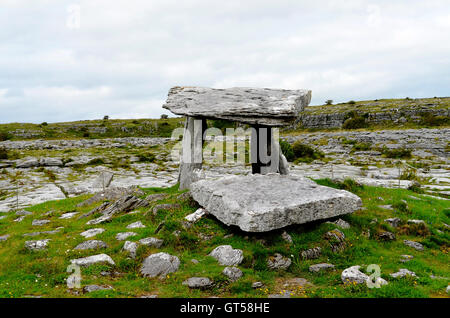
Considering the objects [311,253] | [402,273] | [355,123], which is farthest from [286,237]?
[355,123]

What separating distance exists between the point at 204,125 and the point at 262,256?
1013cm

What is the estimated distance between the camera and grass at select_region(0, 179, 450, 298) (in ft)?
27.0

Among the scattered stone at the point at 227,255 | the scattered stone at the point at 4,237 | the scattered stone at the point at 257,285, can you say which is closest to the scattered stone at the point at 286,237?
the scattered stone at the point at 227,255

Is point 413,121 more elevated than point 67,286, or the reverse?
point 413,121

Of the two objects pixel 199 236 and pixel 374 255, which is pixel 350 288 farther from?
pixel 199 236

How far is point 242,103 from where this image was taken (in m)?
15.2

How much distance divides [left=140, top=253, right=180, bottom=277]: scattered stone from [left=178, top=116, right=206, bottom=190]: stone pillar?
753 cm

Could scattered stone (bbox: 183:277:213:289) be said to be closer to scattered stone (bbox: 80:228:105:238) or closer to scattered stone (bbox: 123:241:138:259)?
scattered stone (bbox: 123:241:138:259)

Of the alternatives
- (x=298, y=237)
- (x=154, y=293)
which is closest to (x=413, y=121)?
(x=298, y=237)

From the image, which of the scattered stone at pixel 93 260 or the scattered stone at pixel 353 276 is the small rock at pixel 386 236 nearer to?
the scattered stone at pixel 353 276

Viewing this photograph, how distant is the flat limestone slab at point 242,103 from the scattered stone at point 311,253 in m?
6.13
